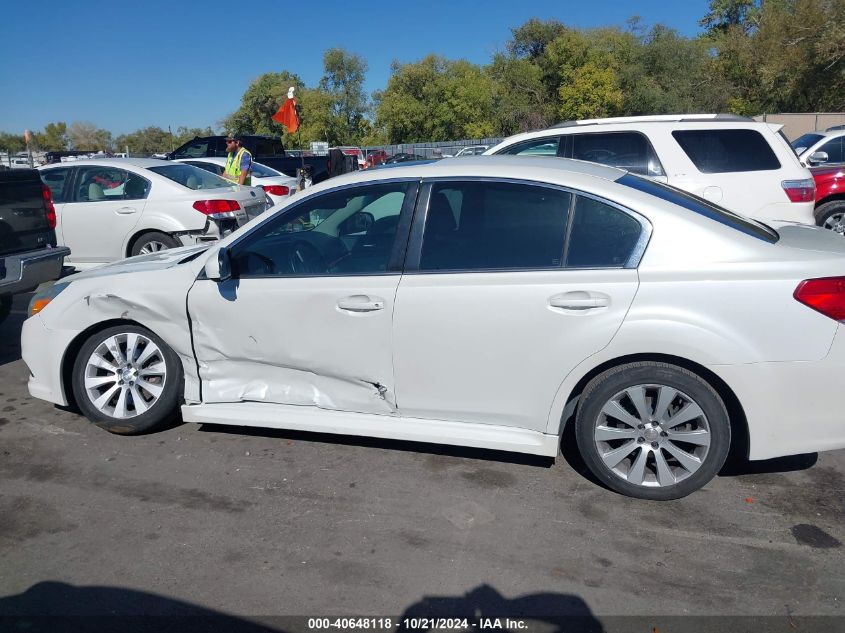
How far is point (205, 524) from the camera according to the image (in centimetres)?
359

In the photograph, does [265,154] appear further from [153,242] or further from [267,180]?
[153,242]

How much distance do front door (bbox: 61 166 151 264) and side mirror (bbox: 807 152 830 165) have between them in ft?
32.3

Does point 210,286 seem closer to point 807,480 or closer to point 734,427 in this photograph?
point 734,427

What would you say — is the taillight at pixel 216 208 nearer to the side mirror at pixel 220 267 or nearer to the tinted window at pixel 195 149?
the side mirror at pixel 220 267

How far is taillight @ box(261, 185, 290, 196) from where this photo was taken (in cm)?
1349

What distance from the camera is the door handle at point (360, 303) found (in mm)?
3896

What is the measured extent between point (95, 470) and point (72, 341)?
34.5 inches

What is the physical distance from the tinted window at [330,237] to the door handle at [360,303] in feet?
0.57

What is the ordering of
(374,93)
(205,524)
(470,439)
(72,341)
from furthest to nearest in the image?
1. (374,93)
2. (72,341)
3. (470,439)
4. (205,524)

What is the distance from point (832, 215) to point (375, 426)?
9522 millimetres

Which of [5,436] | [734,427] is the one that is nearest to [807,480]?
[734,427]

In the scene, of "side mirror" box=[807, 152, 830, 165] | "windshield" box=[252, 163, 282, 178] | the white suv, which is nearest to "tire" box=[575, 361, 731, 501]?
the white suv

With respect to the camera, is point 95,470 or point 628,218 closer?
point 628,218

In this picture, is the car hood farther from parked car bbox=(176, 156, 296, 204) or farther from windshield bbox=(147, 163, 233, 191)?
parked car bbox=(176, 156, 296, 204)
